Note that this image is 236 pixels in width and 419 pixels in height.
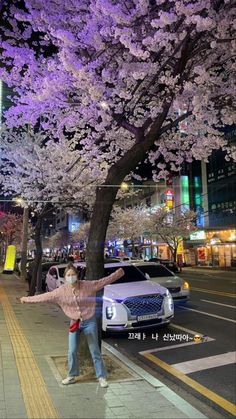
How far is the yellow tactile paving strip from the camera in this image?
16.2 feet

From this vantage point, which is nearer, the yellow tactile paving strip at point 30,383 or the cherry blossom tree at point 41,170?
the yellow tactile paving strip at point 30,383

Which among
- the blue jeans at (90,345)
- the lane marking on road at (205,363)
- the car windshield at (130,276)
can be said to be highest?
the car windshield at (130,276)

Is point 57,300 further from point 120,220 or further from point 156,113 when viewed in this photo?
point 120,220

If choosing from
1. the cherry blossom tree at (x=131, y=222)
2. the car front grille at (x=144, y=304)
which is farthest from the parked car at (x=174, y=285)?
the cherry blossom tree at (x=131, y=222)

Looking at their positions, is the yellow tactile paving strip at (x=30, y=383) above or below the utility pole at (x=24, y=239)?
below

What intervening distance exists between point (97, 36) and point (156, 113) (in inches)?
62.4

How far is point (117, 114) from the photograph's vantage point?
7652 millimetres

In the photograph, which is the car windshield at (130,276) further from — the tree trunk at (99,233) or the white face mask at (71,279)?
the white face mask at (71,279)

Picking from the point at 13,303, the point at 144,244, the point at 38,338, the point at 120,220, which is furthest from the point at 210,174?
the point at 38,338

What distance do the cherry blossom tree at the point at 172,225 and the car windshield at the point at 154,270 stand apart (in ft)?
107

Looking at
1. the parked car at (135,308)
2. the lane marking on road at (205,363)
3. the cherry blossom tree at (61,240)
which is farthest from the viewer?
the cherry blossom tree at (61,240)

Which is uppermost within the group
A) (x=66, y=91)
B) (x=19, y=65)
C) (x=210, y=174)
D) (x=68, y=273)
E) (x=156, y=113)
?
(x=210, y=174)

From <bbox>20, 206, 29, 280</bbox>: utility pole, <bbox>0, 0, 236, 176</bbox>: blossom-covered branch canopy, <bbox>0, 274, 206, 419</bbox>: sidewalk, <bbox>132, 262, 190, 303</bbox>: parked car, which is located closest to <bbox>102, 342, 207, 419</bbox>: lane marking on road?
<bbox>0, 274, 206, 419</bbox>: sidewalk

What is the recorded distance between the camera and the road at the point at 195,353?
21.6ft
